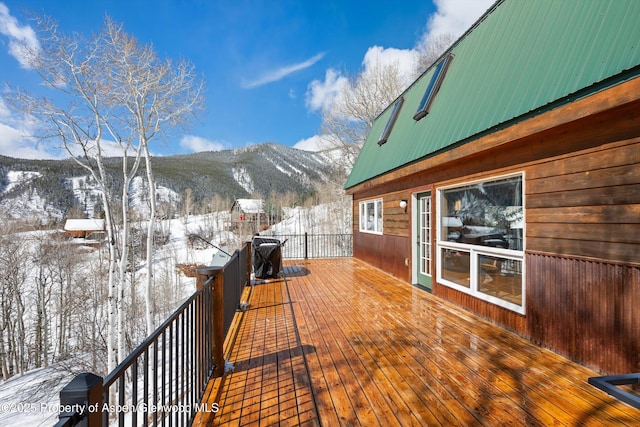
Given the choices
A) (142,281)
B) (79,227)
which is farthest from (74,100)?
(79,227)

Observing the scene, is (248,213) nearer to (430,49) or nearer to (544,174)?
(430,49)

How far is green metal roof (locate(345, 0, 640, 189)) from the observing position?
7.79ft

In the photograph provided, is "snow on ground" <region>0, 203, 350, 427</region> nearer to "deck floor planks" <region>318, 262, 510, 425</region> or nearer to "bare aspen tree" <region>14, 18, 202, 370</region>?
"bare aspen tree" <region>14, 18, 202, 370</region>

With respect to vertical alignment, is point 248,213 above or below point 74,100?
below

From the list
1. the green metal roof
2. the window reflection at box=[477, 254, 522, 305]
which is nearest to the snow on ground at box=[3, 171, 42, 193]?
the green metal roof

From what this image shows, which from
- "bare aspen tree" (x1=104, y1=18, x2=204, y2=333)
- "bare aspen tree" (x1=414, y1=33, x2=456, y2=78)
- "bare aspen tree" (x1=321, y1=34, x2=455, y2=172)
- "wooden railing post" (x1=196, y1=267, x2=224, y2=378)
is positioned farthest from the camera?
"bare aspen tree" (x1=321, y1=34, x2=455, y2=172)

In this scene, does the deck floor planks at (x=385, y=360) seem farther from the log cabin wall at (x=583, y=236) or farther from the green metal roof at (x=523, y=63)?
the green metal roof at (x=523, y=63)

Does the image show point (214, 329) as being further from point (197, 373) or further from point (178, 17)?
point (178, 17)

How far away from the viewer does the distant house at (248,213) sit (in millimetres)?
34500

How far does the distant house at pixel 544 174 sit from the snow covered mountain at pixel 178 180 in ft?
39.4

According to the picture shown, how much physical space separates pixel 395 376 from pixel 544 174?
2.59 m

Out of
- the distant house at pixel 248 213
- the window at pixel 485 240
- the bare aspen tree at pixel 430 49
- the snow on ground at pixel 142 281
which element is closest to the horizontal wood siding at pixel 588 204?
the window at pixel 485 240

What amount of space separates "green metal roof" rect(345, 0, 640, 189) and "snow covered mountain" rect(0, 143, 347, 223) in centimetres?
1160

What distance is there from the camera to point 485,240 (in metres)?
3.88
